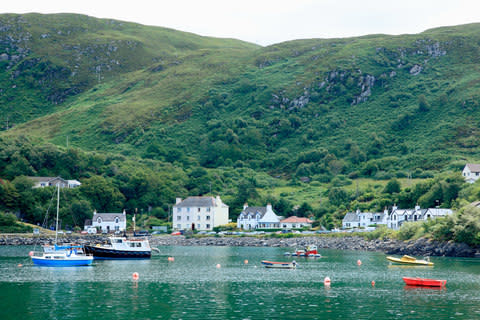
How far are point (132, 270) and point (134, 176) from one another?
351 ft

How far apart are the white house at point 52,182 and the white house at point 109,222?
1805cm

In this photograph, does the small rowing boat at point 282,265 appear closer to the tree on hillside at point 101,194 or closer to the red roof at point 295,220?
the red roof at point 295,220

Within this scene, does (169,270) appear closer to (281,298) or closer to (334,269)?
(334,269)

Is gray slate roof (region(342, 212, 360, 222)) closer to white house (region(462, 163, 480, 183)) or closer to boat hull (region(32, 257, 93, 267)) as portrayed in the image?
white house (region(462, 163, 480, 183))

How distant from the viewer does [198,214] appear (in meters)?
168

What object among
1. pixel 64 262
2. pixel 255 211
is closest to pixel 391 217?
pixel 255 211

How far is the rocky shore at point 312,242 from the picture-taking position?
9400 centimetres

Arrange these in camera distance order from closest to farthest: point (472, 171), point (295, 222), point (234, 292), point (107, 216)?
point (234, 292) < point (472, 171) < point (295, 222) < point (107, 216)

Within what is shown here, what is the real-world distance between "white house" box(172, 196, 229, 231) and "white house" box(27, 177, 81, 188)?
3210 centimetres

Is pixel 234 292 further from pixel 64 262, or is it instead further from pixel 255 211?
pixel 255 211

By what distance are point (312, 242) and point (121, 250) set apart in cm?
4487

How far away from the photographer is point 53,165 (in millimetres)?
189750

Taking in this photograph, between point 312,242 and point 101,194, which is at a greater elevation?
point 101,194

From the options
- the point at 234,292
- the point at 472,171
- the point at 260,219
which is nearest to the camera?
the point at 234,292
